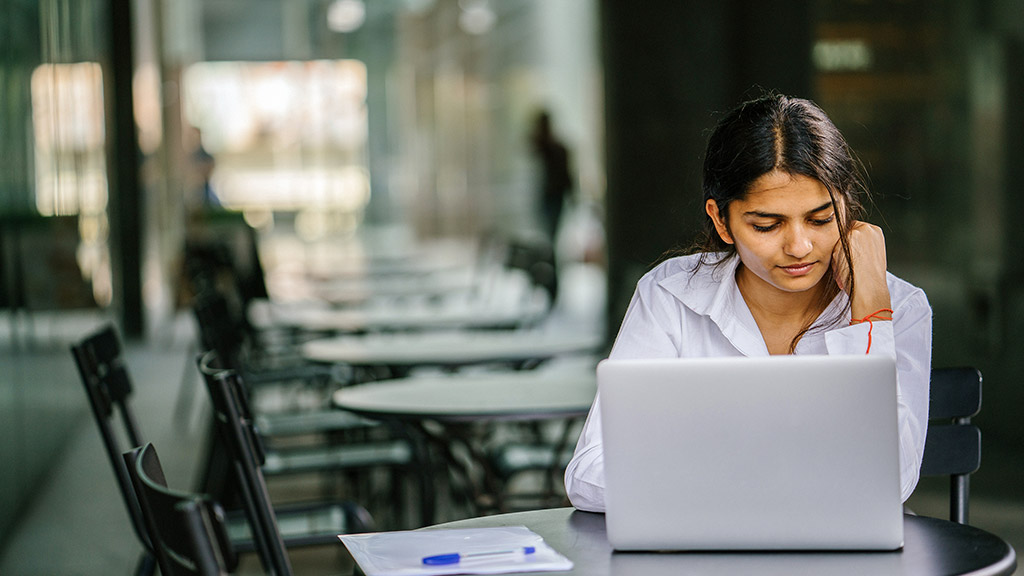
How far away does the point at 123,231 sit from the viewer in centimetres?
1052

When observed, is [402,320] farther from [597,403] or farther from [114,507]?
[597,403]

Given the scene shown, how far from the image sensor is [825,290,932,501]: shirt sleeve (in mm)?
1729

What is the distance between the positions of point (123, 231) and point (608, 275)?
17.1 ft

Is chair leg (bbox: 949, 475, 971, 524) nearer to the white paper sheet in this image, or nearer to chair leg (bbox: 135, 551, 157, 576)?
the white paper sheet

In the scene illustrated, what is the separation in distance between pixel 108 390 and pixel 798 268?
4.77 feet

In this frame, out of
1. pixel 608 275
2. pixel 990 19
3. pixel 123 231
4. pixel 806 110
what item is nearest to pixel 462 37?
pixel 123 231

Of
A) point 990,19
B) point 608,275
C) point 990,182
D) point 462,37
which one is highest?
point 462,37

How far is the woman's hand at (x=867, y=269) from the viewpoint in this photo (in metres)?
1.82

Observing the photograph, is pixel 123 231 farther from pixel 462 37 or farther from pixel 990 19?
pixel 990 19

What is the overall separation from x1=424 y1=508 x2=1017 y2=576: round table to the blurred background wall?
0.87 metres

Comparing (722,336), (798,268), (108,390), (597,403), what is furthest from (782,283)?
(108,390)

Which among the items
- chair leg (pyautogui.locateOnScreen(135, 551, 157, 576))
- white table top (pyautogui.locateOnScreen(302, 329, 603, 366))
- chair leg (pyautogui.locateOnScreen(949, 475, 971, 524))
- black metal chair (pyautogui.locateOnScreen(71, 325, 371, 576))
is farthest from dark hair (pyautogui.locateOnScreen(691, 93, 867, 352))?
white table top (pyautogui.locateOnScreen(302, 329, 603, 366))

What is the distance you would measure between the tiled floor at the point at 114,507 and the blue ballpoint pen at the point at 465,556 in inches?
69.5

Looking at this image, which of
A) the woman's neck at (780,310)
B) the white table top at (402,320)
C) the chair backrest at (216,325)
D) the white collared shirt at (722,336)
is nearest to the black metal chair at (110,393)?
the chair backrest at (216,325)
